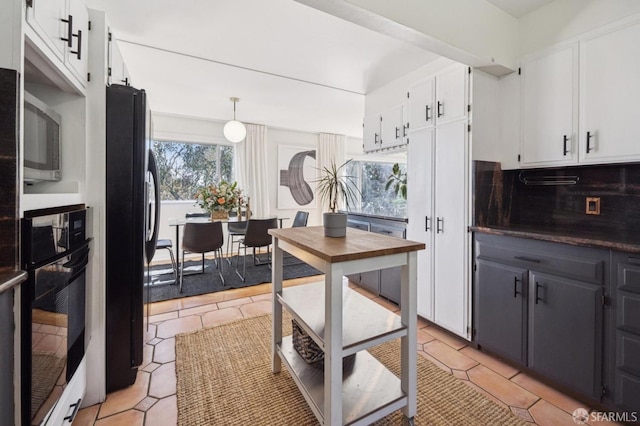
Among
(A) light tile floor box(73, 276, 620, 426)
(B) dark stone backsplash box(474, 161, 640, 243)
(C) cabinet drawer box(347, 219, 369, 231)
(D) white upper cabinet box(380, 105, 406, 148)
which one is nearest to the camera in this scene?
(A) light tile floor box(73, 276, 620, 426)

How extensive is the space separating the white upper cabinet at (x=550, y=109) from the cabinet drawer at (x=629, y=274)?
81cm

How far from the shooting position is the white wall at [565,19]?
1.68 m

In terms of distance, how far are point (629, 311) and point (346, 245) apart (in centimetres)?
146

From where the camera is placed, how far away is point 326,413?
1.13 metres

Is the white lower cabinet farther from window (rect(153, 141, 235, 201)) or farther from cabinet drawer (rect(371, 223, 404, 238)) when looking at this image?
window (rect(153, 141, 235, 201))

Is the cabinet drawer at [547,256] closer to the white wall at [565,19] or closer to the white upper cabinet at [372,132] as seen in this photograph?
the white wall at [565,19]

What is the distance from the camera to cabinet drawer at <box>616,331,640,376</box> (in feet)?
4.35

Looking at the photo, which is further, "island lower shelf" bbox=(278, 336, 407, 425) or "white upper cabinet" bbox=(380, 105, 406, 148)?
"white upper cabinet" bbox=(380, 105, 406, 148)

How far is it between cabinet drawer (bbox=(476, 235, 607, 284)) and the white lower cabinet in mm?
181

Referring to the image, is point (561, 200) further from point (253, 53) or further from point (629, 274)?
point (253, 53)

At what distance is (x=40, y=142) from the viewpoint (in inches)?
45.6

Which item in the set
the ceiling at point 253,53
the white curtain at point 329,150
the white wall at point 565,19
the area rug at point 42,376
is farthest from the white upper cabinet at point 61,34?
the white curtain at point 329,150

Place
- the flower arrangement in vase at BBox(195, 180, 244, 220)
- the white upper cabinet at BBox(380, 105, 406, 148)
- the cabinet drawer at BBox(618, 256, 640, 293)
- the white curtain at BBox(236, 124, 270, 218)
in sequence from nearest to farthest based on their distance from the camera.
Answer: the cabinet drawer at BBox(618, 256, 640, 293)
the white upper cabinet at BBox(380, 105, 406, 148)
the flower arrangement in vase at BBox(195, 180, 244, 220)
the white curtain at BBox(236, 124, 270, 218)

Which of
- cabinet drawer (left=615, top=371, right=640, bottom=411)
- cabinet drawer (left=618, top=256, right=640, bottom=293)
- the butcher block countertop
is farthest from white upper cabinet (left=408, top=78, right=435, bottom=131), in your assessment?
cabinet drawer (left=615, top=371, right=640, bottom=411)
